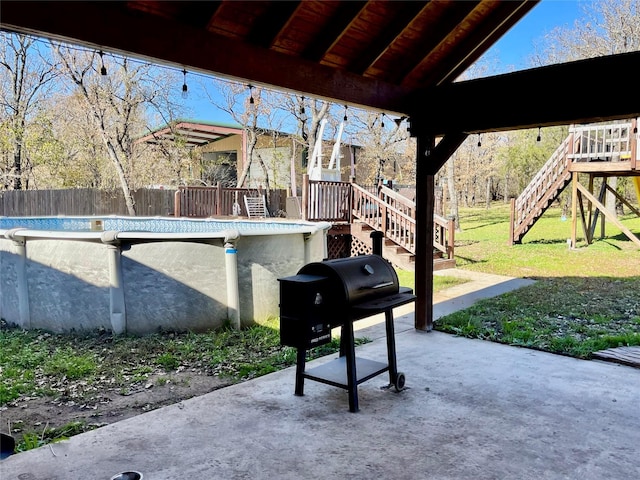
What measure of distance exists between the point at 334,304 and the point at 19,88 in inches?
716

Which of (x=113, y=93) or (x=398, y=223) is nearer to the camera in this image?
(x=398, y=223)

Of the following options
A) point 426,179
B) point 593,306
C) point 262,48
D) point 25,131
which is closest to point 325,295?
point 262,48

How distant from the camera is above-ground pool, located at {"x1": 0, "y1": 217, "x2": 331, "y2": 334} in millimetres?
5918

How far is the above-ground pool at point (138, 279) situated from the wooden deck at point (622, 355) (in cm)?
382

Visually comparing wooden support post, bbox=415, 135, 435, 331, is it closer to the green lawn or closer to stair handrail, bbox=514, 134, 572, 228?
the green lawn

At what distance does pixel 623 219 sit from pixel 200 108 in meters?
17.3

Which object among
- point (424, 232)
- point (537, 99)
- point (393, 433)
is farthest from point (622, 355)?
point (393, 433)

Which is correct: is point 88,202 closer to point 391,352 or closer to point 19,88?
point 19,88

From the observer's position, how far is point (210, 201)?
1530cm

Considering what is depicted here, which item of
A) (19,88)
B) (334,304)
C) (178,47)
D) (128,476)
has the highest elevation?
(19,88)

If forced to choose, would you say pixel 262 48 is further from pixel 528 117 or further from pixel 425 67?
pixel 528 117

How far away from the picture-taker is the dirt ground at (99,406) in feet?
11.5

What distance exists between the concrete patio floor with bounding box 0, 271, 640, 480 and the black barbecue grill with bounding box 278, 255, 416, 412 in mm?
215

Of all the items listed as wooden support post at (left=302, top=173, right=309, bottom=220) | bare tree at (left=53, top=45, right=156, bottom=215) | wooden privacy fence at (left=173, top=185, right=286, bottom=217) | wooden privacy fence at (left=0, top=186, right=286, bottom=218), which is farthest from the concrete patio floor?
bare tree at (left=53, top=45, right=156, bottom=215)
